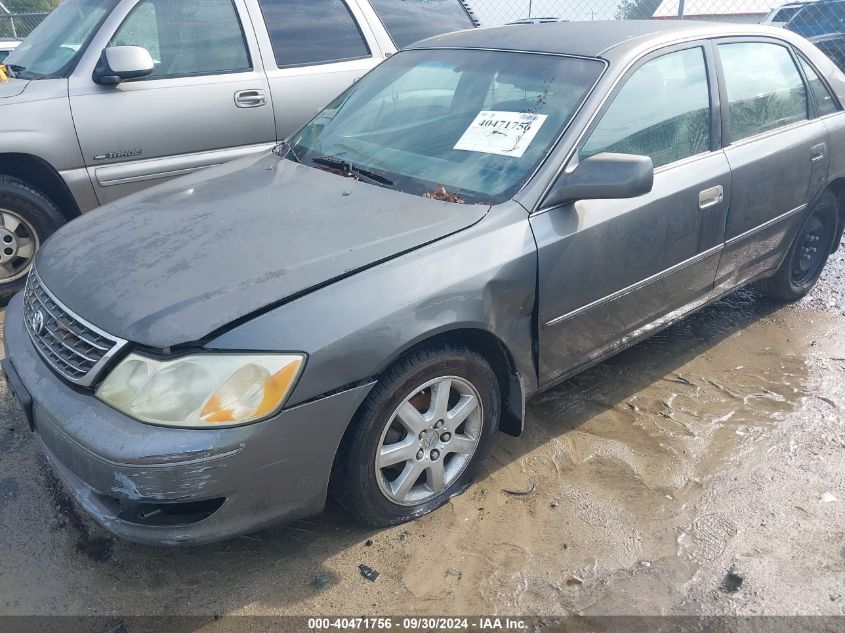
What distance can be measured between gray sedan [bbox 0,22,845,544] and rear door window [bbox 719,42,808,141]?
0.02 m

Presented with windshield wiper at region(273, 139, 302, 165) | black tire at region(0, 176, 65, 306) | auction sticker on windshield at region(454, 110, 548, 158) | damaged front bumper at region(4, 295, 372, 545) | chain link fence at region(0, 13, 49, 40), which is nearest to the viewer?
damaged front bumper at region(4, 295, 372, 545)

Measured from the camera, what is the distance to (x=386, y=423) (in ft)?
7.50

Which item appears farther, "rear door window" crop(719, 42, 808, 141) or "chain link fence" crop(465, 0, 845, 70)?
"chain link fence" crop(465, 0, 845, 70)

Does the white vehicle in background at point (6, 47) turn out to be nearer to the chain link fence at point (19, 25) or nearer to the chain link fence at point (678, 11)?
the chain link fence at point (19, 25)

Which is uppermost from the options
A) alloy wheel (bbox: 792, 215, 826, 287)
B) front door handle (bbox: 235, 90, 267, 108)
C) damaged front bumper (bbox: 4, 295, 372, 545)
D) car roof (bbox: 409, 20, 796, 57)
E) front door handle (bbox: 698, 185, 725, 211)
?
car roof (bbox: 409, 20, 796, 57)

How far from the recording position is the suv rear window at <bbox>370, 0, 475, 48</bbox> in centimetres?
520

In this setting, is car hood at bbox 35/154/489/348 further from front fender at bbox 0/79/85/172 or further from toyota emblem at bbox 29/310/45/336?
front fender at bbox 0/79/85/172

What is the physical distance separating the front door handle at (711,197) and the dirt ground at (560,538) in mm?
937

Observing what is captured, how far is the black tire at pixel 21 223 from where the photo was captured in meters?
4.02

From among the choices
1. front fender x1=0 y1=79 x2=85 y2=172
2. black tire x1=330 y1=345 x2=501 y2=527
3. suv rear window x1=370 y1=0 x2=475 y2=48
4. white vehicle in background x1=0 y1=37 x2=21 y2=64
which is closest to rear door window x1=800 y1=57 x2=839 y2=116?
suv rear window x1=370 y1=0 x2=475 y2=48

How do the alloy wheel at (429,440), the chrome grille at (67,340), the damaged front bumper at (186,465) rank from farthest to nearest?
the alloy wheel at (429,440) < the chrome grille at (67,340) < the damaged front bumper at (186,465)

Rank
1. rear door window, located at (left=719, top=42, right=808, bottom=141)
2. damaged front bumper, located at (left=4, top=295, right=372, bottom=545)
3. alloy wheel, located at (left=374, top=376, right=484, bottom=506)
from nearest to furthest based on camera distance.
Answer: damaged front bumper, located at (left=4, top=295, right=372, bottom=545), alloy wheel, located at (left=374, top=376, right=484, bottom=506), rear door window, located at (left=719, top=42, right=808, bottom=141)

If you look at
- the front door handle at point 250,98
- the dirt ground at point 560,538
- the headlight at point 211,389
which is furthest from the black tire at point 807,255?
the front door handle at point 250,98

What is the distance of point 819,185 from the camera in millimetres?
3895
